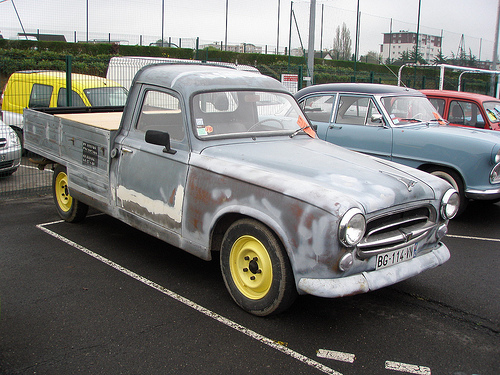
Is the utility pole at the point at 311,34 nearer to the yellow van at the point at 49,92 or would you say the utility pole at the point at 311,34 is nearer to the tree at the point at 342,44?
the yellow van at the point at 49,92

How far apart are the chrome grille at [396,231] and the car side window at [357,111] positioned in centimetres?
385

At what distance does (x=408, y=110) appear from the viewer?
807 cm

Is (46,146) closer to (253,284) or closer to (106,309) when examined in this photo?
(106,309)

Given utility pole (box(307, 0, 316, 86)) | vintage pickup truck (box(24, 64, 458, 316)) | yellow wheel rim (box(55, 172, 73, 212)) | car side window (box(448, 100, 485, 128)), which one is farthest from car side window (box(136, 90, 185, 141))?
utility pole (box(307, 0, 316, 86))

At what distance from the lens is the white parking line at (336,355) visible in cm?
353

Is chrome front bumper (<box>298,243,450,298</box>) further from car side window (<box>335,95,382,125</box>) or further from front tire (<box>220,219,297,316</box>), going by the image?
car side window (<box>335,95,382,125</box>)

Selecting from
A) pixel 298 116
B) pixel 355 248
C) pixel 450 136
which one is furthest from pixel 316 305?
pixel 450 136

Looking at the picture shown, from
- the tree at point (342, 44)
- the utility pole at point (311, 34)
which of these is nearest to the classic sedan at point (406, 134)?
the utility pole at point (311, 34)

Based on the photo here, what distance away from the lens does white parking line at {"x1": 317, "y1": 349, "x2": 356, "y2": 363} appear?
11.6 ft

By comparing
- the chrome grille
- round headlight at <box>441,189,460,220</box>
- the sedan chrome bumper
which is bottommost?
the sedan chrome bumper

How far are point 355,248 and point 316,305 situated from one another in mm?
976

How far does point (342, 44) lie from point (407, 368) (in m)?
28.7

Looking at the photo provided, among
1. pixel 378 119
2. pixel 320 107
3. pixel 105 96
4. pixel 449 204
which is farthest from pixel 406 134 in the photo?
pixel 105 96

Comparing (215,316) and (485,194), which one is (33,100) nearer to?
(215,316)
